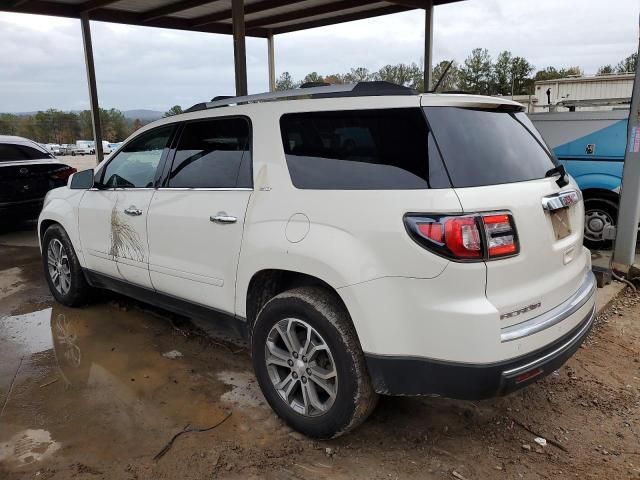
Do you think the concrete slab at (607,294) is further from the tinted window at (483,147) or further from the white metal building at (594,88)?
the white metal building at (594,88)

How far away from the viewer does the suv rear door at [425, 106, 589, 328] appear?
2248mm

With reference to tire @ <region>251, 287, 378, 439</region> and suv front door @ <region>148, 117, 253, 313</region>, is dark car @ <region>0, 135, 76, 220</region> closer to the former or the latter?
suv front door @ <region>148, 117, 253, 313</region>

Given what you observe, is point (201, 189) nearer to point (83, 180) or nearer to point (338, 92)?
point (338, 92)

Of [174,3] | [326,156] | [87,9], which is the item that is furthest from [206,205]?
[87,9]

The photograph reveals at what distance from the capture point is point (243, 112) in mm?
3160

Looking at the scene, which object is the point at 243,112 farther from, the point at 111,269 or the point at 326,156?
the point at 111,269

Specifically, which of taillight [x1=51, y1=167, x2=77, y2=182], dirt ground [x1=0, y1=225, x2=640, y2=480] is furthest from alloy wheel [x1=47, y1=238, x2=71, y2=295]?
taillight [x1=51, y1=167, x2=77, y2=182]

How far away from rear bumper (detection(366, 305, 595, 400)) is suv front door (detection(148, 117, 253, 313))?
44.3 inches

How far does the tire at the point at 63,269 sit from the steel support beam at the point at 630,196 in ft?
17.6

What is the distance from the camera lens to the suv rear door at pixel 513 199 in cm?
225

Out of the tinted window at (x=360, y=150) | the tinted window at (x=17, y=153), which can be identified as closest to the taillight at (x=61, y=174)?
the tinted window at (x=17, y=153)

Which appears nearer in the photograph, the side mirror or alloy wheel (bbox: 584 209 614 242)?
the side mirror

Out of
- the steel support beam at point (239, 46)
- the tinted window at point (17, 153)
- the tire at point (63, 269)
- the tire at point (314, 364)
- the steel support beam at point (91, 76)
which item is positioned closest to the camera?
the tire at point (314, 364)

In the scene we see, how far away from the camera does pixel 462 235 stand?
2166 mm
